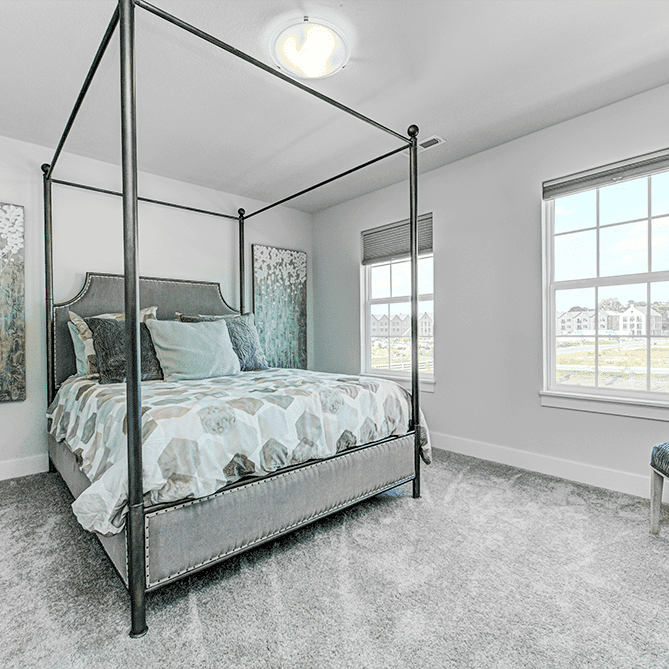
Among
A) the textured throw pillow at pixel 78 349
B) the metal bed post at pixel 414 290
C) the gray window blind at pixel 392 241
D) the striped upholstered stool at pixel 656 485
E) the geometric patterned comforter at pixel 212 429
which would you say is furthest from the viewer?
the gray window blind at pixel 392 241

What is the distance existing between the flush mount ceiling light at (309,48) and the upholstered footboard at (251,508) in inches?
76.8

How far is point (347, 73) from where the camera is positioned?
2217 millimetres

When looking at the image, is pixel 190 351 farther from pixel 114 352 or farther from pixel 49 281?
pixel 49 281

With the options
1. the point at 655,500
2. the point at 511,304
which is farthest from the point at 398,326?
the point at 655,500

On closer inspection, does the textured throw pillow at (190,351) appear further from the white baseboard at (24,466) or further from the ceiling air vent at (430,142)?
the ceiling air vent at (430,142)

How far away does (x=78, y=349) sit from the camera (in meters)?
2.85

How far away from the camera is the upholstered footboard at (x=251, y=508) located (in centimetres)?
145

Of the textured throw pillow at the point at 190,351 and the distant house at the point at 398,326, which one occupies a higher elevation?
the distant house at the point at 398,326

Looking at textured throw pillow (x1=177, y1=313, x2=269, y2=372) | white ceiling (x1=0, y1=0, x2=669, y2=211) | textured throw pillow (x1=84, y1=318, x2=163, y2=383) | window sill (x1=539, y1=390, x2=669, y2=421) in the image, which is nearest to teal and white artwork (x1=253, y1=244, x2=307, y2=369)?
textured throw pillow (x1=177, y1=313, x2=269, y2=372)

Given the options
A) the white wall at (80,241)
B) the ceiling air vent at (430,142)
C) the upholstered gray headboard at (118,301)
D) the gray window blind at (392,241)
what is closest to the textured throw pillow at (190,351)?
the upholstered gray headboard at (118,301)

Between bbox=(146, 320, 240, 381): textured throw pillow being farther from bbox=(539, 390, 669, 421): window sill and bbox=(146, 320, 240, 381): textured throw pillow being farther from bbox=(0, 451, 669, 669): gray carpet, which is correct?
bbox=(539, 390, 669, 421): window sill

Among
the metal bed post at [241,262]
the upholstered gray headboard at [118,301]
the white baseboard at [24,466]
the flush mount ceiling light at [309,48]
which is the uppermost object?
the flush mount ceiling light at [309,48]

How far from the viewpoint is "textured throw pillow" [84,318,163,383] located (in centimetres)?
254

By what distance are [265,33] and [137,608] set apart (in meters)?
2.38
